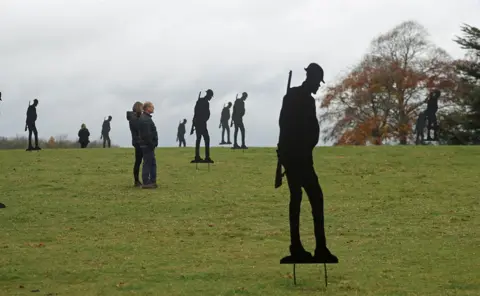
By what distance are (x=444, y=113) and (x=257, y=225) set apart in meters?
42.2

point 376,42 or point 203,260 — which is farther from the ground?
point 376,42

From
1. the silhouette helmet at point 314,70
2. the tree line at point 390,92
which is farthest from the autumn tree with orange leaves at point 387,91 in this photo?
the silhouette helmet at point 314,70

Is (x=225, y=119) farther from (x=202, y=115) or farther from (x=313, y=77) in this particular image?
(x=313, y=77)

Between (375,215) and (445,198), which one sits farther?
(445,198)

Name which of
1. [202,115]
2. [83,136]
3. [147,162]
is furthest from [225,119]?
[147,162]

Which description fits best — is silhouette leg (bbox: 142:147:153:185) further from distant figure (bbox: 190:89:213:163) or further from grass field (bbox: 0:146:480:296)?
distant figure (bbox: 190:89:213:163)

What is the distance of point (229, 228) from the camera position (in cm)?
1567

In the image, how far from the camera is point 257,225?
635 inches

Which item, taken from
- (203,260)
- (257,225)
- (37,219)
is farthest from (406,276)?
(37,219)

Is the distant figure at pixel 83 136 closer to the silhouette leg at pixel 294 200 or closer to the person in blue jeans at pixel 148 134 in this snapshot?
the person in blue jeans at pixel 148 134

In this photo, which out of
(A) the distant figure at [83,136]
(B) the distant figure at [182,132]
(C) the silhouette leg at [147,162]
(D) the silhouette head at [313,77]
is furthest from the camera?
(B) the distant figure at [182,132]

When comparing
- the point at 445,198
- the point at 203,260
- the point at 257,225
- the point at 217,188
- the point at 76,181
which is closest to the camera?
the point at 203,260

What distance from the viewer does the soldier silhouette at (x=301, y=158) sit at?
9.82 metres

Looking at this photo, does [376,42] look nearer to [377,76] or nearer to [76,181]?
[377,76]
